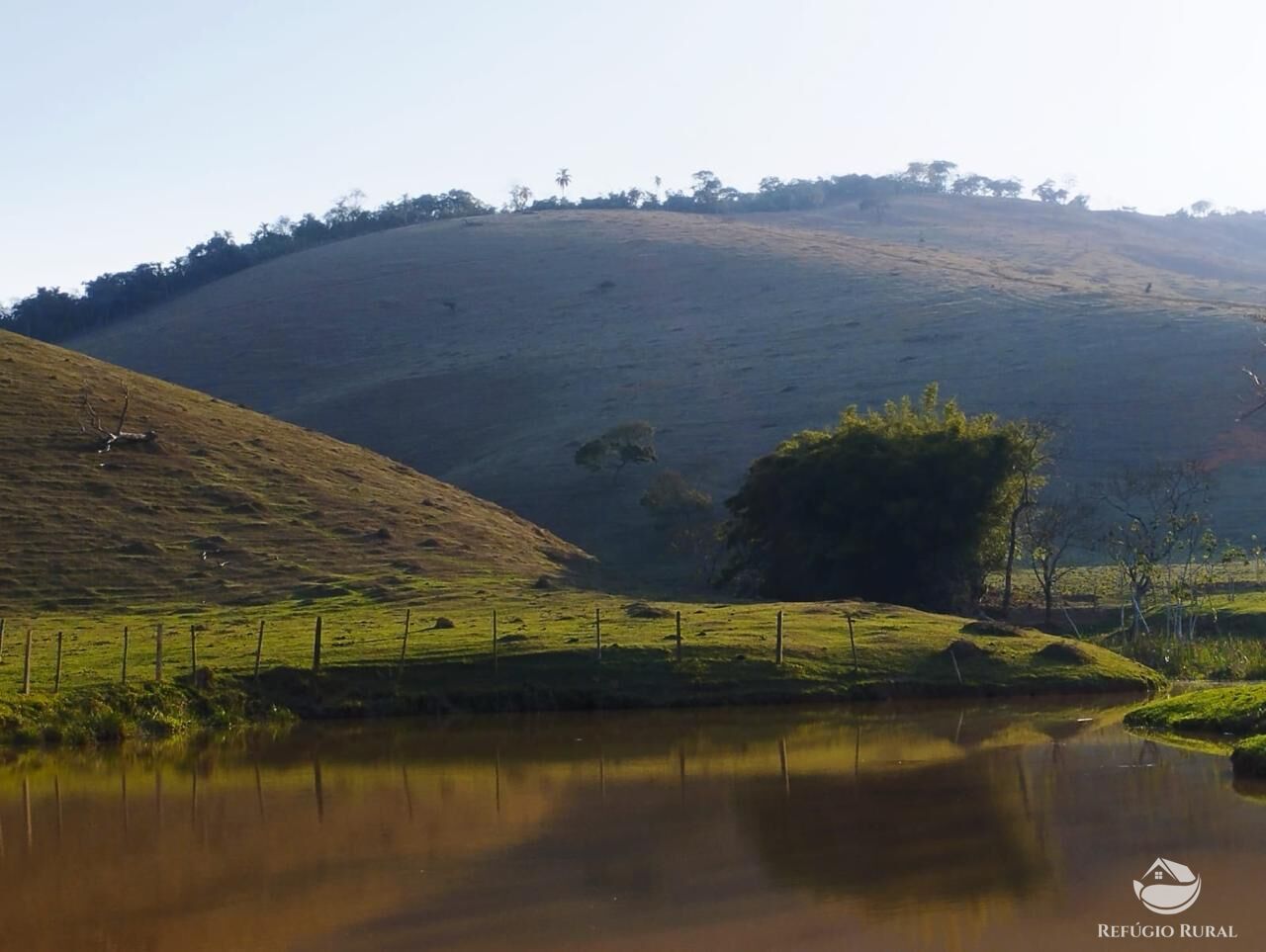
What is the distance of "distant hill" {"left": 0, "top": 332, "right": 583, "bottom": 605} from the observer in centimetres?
5094

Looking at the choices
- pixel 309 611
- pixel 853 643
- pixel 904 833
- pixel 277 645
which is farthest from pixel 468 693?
pixel 904 833

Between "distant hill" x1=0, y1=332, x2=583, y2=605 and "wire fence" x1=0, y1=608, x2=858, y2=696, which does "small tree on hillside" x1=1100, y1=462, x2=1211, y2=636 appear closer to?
"wire fence" x1=0, y1=608, x2=858, y2=696

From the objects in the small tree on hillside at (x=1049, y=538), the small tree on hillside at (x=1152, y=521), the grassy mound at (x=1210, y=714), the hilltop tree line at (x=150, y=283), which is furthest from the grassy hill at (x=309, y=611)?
the hilltop tree line at (x=150, y=283)

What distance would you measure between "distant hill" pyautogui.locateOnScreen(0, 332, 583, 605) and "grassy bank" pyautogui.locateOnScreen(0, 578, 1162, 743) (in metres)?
6.98

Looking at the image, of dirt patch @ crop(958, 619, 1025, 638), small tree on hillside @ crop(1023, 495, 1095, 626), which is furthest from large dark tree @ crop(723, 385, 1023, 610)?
dirt patch @ crop(958, 619, 1025, 638)

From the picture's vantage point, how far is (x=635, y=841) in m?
21.5

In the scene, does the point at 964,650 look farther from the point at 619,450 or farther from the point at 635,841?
the point at 619,450

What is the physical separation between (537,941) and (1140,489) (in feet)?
171

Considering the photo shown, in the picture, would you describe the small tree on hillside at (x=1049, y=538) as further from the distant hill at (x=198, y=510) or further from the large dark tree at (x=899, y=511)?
the distant hill at (x=198, y=510)

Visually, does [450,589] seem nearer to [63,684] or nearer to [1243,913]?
[63,684]

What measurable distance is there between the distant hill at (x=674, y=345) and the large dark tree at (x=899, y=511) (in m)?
20.0

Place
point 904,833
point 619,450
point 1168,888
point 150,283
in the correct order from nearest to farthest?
1. point 1168,888
2. point 904,833
3. point 619,450
4. point 150,283

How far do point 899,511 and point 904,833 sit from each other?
3298cm

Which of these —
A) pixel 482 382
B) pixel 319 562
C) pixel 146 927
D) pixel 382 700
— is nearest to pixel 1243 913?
pixel 146 927
